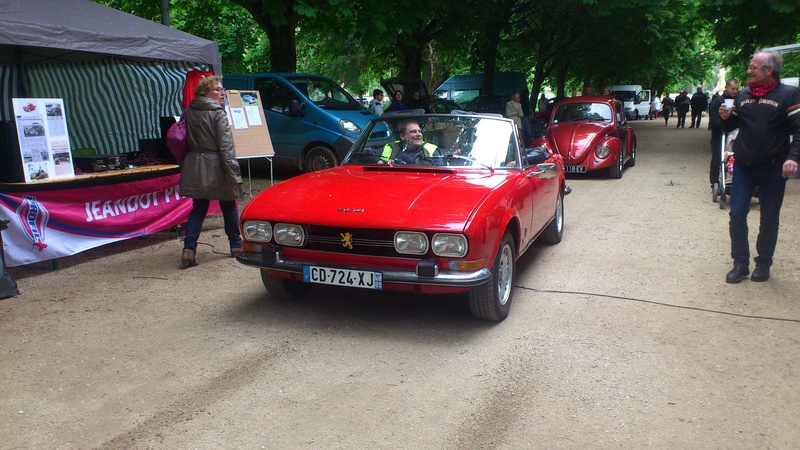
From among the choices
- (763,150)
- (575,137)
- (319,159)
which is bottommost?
(319,159)

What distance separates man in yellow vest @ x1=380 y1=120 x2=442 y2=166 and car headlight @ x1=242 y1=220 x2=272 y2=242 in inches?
59.0

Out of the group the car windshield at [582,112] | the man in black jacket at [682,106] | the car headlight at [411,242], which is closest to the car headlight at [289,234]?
the car headlight at [411,242]

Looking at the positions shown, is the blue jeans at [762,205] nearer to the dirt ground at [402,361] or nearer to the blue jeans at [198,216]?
the dirt ground at [402,361]

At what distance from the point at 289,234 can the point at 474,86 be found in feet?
67.9

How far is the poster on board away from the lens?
666 cm

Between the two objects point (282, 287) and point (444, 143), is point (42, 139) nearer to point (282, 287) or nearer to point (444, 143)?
point (282, 287)

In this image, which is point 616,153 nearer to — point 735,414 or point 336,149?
point 336,149

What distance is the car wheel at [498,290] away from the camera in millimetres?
4809

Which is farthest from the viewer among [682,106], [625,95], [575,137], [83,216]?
[625,95]

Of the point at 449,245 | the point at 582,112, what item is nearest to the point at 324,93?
the point at 582,112

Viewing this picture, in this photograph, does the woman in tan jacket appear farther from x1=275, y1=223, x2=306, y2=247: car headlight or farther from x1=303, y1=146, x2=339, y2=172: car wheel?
x1=303, y1=146, x2=339, y2=172: car wheel

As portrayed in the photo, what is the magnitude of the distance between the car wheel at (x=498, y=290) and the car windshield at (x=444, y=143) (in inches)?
36.8

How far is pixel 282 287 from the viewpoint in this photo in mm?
5473

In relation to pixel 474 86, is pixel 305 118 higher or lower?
lower
